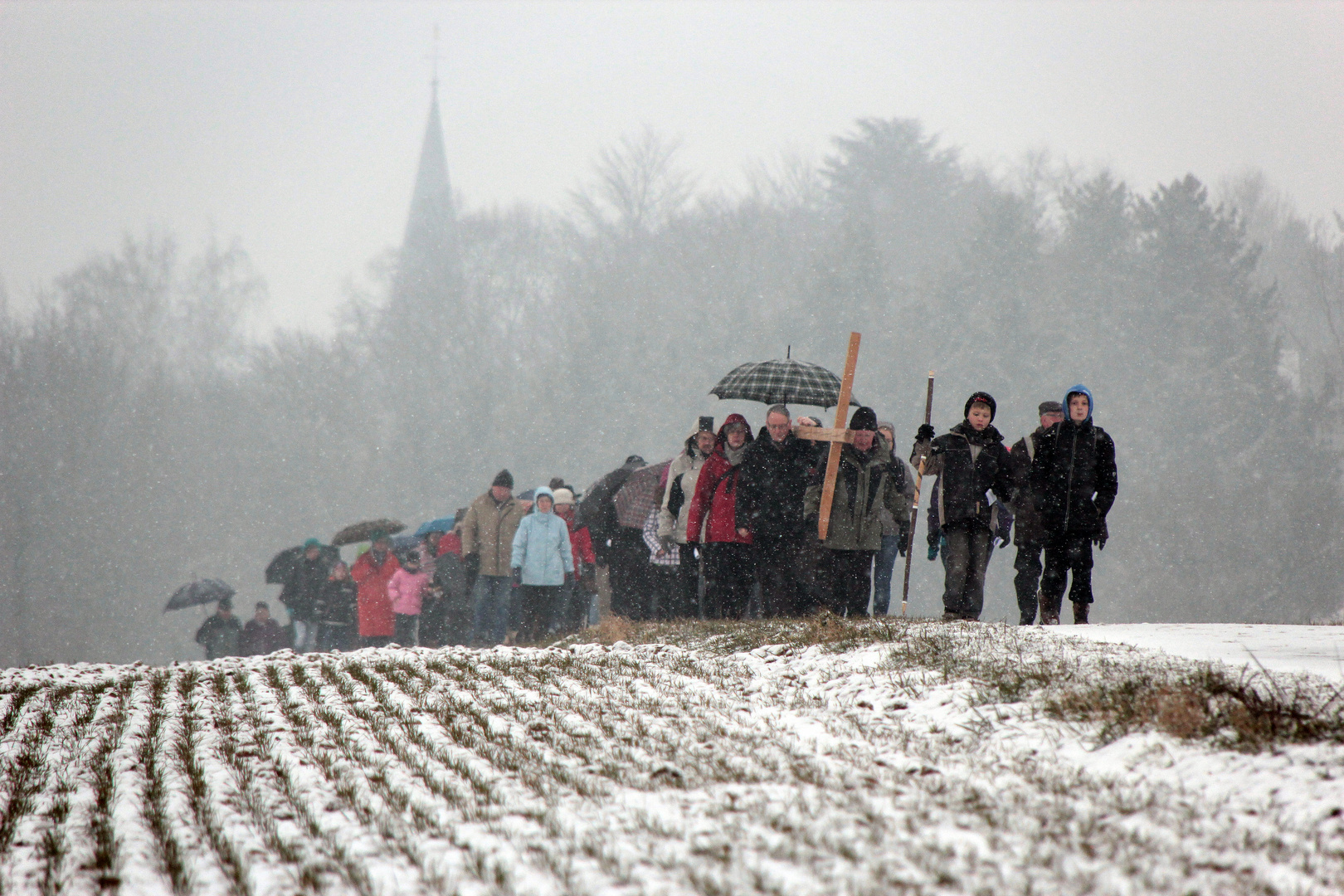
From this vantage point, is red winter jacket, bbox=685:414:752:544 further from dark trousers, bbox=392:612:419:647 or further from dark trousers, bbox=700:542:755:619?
dark trousers, bbox=392:612:419:647

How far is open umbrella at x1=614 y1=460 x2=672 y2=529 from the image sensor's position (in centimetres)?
1331

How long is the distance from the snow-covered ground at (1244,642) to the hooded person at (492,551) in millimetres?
7497

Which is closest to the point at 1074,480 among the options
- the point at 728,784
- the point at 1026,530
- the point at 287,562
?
the point at 1026,530

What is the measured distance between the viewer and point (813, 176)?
191ft

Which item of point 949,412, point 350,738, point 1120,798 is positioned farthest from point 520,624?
point 949,412

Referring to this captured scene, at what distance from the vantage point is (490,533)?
46.6ft

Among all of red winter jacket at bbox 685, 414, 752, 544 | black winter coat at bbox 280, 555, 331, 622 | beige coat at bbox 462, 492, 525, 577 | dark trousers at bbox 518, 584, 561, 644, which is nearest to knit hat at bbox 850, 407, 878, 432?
red winter jacket at bbox 685, 414, 752, 544

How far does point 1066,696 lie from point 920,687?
3.02 ft

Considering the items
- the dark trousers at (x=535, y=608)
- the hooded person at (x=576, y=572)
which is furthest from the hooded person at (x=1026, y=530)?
the hooded person at (x=576, y=572)

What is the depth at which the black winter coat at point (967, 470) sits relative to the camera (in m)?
9.30

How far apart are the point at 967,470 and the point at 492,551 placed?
6601 mm

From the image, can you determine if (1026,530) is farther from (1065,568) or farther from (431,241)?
(431,241)

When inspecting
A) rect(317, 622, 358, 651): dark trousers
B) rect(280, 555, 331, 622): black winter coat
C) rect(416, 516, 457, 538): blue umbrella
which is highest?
rect(416, 516, 457, 538): blue umbrella

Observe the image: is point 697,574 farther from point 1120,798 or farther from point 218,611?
point 218,611
